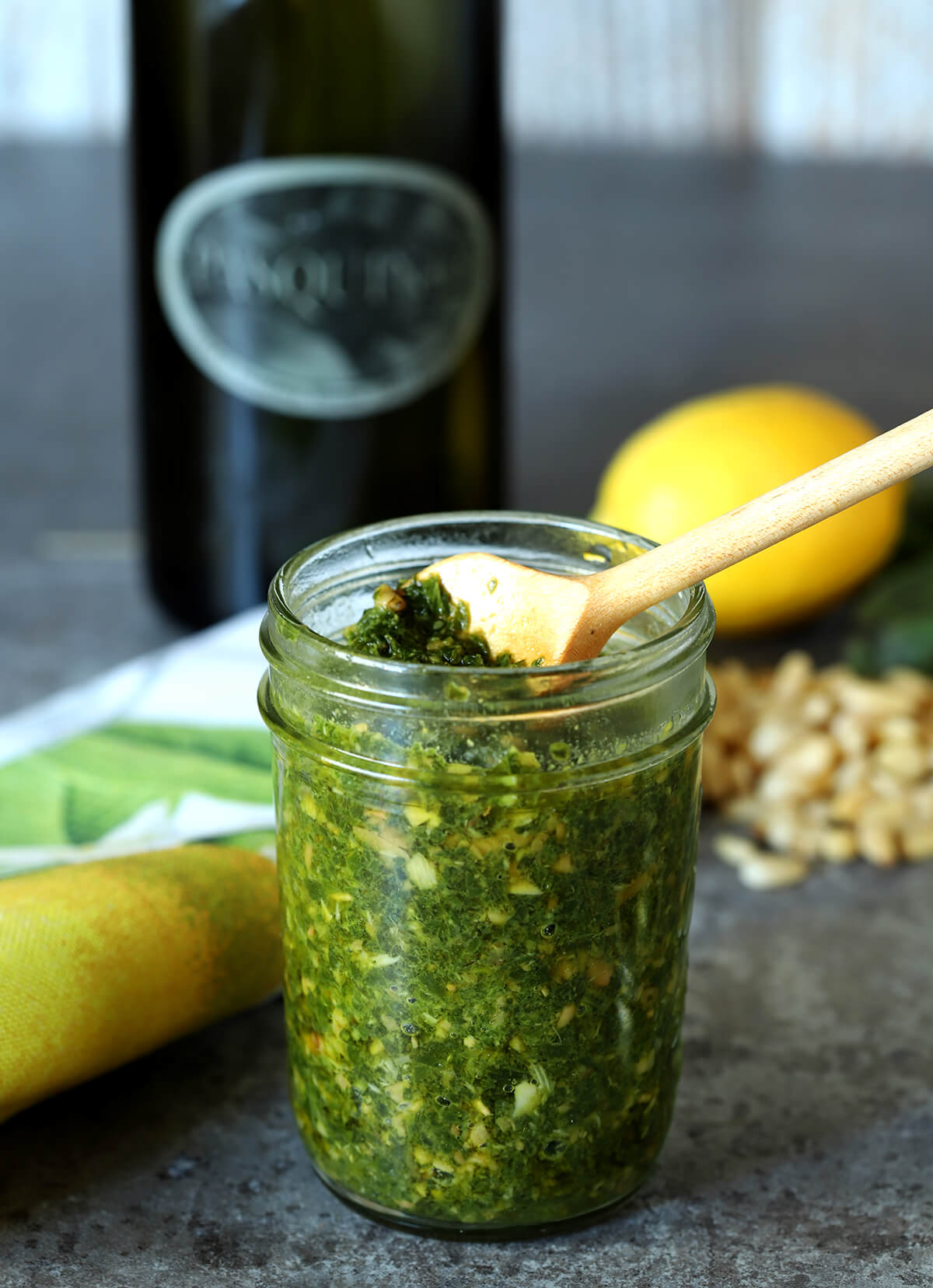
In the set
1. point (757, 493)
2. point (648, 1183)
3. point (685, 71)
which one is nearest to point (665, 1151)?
point (648, 1183)

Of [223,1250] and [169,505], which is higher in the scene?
[169,505]

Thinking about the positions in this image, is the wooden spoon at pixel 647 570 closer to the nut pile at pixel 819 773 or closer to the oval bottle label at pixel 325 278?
the nut pile at pixel 819 773

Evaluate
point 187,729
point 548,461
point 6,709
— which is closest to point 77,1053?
point 187,729

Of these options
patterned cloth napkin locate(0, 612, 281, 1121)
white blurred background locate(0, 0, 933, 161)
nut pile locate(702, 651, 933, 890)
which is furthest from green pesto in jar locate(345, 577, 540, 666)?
white blurred background locate(0, 0, 933, 161)

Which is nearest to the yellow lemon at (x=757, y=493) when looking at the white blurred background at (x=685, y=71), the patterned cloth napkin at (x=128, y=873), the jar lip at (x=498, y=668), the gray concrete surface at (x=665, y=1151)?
the gray concrete surface at (x=665, y=1151)

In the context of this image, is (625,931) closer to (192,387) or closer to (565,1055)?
(565,1055)

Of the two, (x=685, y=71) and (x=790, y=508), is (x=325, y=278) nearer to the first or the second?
(x=790, y=508)

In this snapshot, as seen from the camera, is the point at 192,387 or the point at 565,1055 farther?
the point at 192,387
